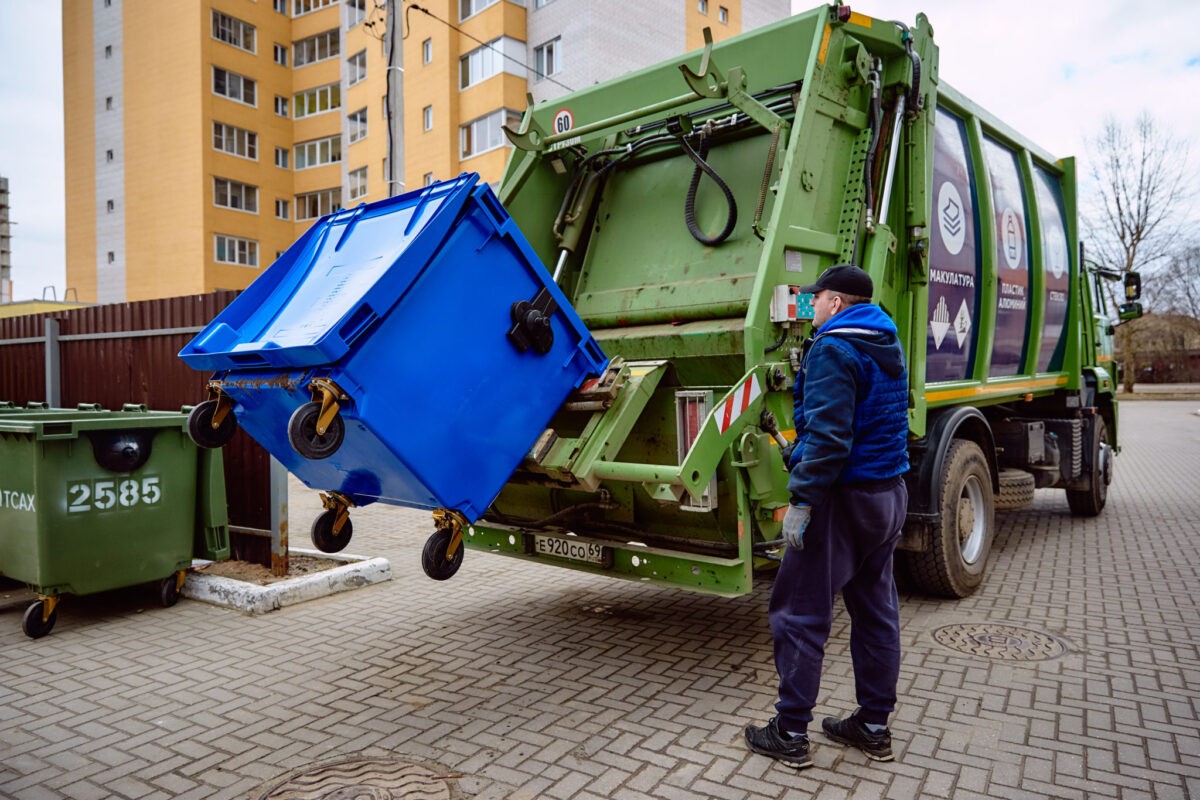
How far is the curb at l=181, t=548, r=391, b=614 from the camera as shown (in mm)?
5102

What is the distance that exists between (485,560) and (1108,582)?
434cm

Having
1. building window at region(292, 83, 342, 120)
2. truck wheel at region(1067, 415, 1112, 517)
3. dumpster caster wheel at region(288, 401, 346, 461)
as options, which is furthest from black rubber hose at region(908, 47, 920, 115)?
building window at region(292, 83, 342, 120)

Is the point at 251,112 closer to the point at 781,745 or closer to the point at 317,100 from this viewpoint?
the point at 317,100

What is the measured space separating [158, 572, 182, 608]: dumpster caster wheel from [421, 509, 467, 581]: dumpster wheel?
9.42 feet

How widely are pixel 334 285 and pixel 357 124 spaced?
101 feet

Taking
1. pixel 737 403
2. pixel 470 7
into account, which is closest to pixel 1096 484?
pixel 737 403

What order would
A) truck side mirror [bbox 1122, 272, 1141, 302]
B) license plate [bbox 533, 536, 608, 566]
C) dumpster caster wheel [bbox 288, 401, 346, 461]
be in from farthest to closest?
truck side mirror [bbox 1122, 272, 1141, 302], license plate [bbox 533, 536, 608, 566], dumpster caster wheel [bbox 288, 401, 346, 461]

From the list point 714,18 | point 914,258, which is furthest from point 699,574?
point 714,18

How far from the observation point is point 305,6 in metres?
34.0

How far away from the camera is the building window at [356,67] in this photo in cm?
3047

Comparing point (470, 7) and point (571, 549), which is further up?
point (470, 7)

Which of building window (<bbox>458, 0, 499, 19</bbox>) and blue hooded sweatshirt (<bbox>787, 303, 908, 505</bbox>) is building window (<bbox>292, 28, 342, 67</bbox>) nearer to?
building window (<bbox>458, 0, 499, 19</bbox>)

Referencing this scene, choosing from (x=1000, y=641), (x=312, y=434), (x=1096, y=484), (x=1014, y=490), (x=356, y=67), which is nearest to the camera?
(x=312, y=434)

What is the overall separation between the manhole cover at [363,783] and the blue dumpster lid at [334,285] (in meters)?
1.45
